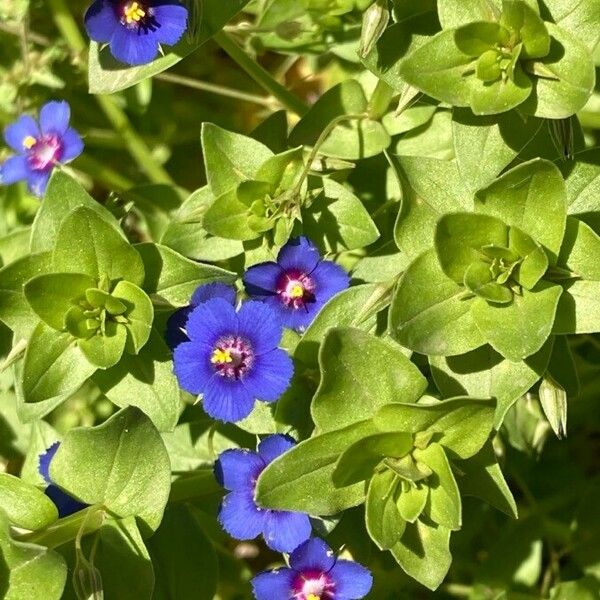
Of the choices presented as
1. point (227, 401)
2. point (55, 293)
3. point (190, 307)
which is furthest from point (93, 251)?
point (227, 401)

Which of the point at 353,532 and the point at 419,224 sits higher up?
the point at 419,224

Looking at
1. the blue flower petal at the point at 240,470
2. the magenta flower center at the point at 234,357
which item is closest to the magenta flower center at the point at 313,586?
the blue flower petal at the point at 240,470

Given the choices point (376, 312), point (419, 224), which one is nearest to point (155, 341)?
point (376, 312)

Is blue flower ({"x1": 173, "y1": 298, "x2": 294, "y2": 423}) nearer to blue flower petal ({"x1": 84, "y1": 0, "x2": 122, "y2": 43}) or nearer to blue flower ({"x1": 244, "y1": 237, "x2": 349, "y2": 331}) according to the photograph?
blue flower ({"x1": 244, "y1": 237, "x2": 349, "y2": 331})

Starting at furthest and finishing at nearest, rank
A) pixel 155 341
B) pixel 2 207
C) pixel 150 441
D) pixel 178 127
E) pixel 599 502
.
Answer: pixel 178 127 < pixel 2 207 < pixel 599 502 < pixel 155 341 < pixel 150 441

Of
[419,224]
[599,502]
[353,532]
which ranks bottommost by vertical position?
[599,502]

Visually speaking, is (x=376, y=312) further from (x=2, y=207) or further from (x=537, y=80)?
(x=2, y=207)

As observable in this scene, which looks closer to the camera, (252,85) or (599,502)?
(599,502)

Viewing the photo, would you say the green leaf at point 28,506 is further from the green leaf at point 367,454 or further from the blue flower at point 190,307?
the green leaf at point 367,454
